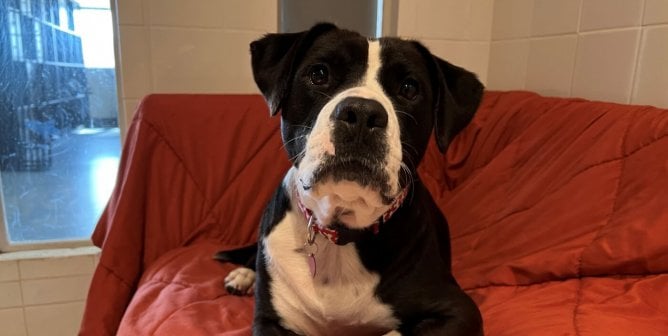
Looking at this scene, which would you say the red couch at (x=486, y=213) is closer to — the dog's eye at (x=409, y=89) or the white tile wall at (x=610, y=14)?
the white tile wall at (x=610, y=14)

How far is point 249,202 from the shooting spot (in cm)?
→ 174

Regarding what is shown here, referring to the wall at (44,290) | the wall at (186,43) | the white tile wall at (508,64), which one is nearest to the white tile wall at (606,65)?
the white tile wall at (508,64)

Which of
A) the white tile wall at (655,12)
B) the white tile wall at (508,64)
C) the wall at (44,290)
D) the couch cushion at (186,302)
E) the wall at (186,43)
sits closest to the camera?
the couch cushion at (186,302)

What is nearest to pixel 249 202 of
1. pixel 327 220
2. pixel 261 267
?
pixel 261 267

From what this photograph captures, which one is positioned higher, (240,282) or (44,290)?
(240,282)

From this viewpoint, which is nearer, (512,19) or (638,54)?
(638,54)

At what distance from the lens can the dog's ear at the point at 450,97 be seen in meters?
1.14

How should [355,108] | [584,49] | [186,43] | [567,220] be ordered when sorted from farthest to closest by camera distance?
[186,43]
[584,49]
[567,220]
[355,108]

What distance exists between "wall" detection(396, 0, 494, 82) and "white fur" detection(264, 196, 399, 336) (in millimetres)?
1220

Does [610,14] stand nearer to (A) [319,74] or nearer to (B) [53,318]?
(A) [319,74]

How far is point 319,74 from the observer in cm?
109

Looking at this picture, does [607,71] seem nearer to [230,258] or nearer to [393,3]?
[393,3]

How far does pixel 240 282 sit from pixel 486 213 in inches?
30.3

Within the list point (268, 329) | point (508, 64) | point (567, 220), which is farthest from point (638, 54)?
point (268, 329)
